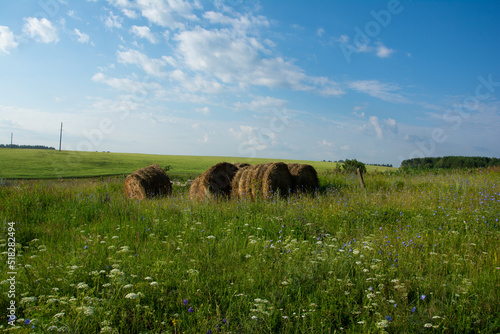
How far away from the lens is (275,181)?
10.9 m

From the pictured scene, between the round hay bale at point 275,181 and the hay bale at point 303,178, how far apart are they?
911 millimetres

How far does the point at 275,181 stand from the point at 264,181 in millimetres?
402

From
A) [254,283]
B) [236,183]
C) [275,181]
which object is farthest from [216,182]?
[254,283]

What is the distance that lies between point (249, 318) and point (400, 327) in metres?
1.63

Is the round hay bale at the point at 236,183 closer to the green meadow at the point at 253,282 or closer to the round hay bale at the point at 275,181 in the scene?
the round hay bale at the point at 275,181

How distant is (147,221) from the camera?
7250 mm

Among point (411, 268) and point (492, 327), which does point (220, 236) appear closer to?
point (411, 268)

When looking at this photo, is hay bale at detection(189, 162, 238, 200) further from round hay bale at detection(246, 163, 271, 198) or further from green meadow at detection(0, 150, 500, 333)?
green meadow at detection(0, 150, 500, 333)

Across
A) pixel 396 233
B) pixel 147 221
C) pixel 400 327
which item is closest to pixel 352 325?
pixel 400 327

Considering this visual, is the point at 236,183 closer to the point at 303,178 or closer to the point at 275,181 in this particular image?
the point at 275,181

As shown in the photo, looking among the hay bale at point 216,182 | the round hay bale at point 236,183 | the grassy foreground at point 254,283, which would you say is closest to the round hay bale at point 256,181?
the round hay bale at point 236,183

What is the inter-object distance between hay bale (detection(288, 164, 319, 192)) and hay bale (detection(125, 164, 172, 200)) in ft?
19.9

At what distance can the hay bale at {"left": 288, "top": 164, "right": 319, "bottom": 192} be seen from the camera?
12.5 m

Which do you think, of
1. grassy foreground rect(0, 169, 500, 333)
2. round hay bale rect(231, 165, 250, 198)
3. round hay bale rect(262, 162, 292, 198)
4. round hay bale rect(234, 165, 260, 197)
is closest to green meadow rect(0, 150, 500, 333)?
grassy foreground rect(0, 169, 500, 333)
